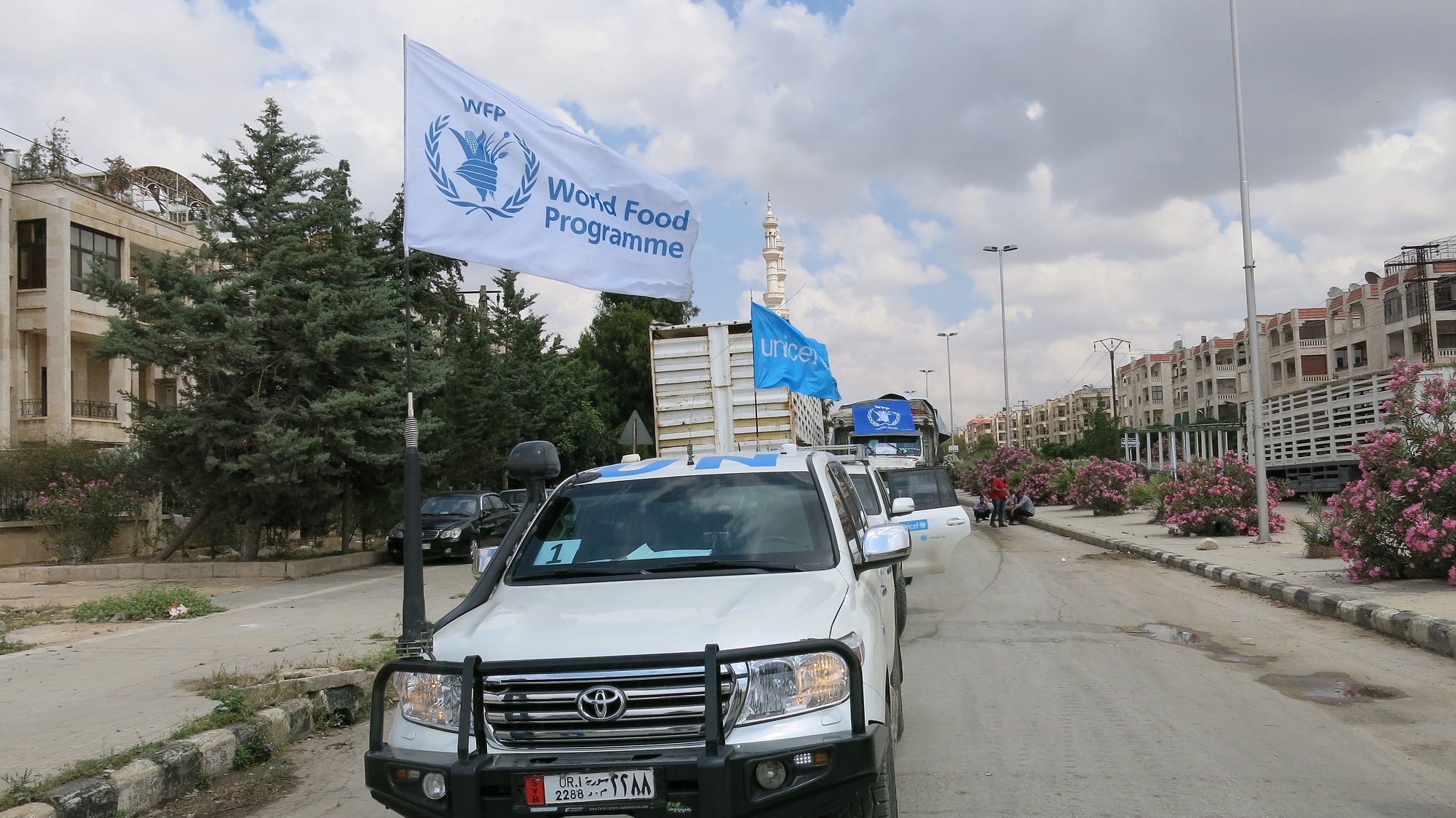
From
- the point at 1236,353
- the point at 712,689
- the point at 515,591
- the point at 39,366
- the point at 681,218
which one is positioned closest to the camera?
the point at 712,689

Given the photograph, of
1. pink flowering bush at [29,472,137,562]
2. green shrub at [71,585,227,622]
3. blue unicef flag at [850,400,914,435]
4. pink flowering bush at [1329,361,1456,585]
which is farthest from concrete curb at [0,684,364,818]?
blue unicef flag at [850,400,914,435]

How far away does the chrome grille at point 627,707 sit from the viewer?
3.59 metres

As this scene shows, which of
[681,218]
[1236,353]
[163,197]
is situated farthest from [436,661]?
[1236,353]

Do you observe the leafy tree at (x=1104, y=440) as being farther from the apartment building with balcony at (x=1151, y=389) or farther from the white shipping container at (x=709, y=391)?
the white shipping container at (x=709, y=391)

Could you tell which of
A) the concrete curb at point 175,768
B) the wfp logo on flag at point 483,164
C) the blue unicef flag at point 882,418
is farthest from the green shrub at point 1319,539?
the concrete curb at point 175,768

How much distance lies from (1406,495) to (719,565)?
34.2ft

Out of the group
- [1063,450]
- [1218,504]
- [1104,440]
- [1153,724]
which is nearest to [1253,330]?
[1218,504]

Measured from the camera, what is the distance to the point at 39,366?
27641mm

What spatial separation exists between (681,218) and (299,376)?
1032 cm

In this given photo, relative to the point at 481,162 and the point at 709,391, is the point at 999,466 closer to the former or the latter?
the point at 709,391

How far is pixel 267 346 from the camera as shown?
57.3 feet

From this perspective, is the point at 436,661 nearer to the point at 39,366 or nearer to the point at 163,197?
the point at 39,366

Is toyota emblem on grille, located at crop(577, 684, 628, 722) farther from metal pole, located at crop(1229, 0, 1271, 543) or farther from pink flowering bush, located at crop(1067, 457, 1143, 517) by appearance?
pink flowering bush, located at crop(1067, 457, 1143, 517)

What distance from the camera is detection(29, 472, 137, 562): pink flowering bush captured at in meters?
18.2
